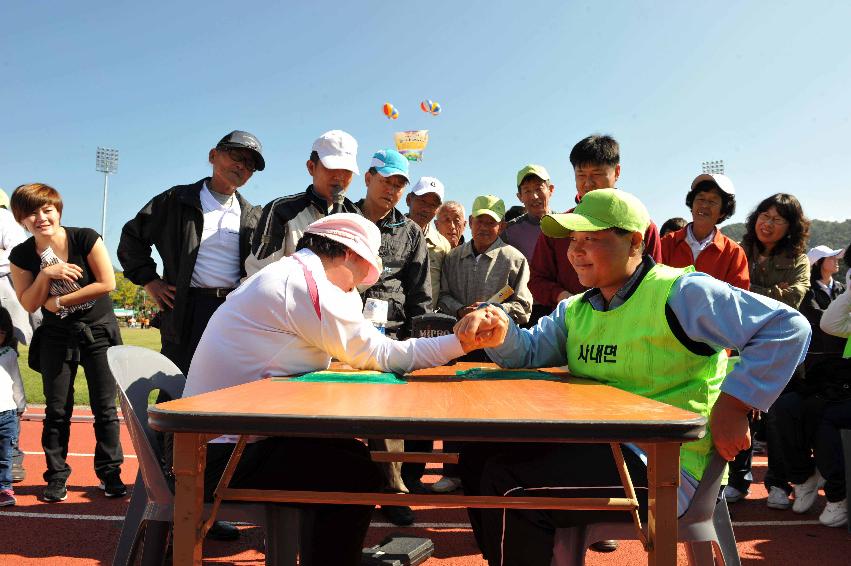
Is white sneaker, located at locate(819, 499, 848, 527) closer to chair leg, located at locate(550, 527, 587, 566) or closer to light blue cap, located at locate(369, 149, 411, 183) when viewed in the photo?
chair leg, located at locate(550, 527, 587, 566)

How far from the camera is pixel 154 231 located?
4.36m

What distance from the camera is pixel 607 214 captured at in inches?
92.4

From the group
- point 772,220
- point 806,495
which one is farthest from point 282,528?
point 772,220

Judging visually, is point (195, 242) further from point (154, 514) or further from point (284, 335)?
point (154, 514)

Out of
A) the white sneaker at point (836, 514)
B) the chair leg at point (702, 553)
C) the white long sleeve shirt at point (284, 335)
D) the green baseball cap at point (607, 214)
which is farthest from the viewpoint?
the white sneaker at point (836, 514)

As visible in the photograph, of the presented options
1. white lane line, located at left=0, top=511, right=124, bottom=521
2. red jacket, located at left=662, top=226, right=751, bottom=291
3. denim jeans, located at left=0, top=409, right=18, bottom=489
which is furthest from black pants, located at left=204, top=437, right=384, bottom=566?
red jacket, located at left=662, top=226, right=751, bottom=291

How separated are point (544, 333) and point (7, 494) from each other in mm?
3644

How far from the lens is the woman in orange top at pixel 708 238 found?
4340 mm

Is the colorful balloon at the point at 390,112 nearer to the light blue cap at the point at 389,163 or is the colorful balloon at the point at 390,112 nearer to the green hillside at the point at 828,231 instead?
the light blue cap at the point at 389,163

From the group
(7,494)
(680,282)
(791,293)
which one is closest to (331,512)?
(680,282)

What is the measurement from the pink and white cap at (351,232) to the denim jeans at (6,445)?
301 cm

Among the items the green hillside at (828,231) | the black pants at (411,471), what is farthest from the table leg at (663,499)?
the green hillside at (828,231)

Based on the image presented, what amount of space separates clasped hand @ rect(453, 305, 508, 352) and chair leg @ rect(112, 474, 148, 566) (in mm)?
1205

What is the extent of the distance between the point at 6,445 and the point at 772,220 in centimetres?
560
